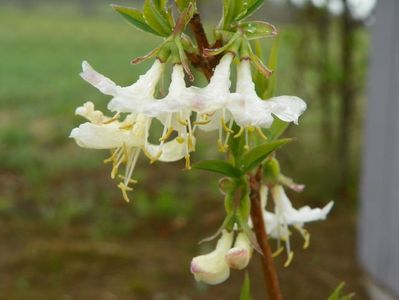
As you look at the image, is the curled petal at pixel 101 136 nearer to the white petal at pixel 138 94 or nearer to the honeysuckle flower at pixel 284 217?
the white petal at pixel 138 94

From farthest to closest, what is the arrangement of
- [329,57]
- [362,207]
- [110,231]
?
[329,57] < [110,231] < [362,207]

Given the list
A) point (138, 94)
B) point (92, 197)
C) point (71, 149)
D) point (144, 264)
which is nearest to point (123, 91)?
point (138, 94)

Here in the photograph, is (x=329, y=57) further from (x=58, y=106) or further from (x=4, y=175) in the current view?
(x=58, y=106)

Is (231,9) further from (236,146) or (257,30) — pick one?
(236,146)

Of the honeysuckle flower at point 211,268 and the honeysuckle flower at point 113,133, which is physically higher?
the honeysuckle flower at point 113,133

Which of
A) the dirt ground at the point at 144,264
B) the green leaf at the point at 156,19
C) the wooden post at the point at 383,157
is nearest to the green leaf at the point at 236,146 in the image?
the green leaf at the point at 156,19

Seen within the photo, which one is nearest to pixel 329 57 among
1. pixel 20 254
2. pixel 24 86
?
pixel 20 254
